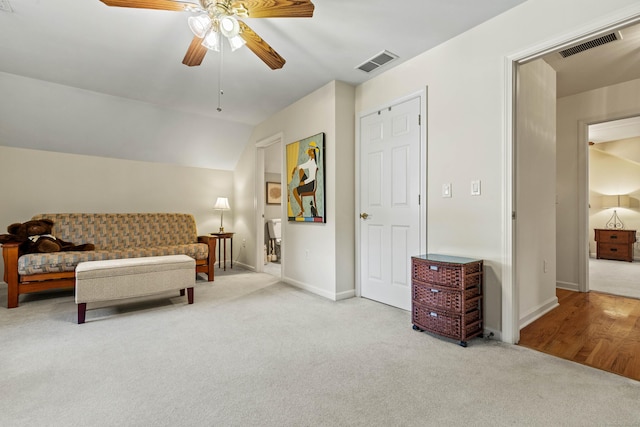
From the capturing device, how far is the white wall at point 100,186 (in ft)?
13.3

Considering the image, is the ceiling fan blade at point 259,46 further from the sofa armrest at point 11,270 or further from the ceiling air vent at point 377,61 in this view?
the sofa armrest at point 11,270

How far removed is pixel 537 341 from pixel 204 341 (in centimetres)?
255

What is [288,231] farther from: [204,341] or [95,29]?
[95,29]

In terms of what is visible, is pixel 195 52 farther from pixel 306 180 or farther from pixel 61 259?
pixel 61 259

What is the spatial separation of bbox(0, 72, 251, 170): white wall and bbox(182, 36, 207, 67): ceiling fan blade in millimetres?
2382

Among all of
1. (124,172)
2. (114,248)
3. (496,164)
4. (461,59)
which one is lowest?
(114,248)

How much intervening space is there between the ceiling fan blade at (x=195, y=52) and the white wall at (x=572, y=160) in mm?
4484

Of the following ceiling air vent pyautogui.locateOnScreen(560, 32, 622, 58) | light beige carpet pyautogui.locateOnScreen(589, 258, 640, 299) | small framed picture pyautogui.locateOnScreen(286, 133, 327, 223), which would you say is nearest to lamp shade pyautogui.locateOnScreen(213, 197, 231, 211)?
small framed picture pyautogui.locateOnScreen(286, 133, 327, 223)

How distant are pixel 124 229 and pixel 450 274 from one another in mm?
4546

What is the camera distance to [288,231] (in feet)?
14.1

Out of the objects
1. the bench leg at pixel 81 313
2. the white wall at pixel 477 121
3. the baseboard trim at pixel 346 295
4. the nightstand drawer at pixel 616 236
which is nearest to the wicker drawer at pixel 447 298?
the white wall at pixel 477 121

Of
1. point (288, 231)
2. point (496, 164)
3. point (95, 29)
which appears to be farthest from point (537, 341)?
point (95, 29)

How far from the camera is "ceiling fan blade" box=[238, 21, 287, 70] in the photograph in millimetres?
2057

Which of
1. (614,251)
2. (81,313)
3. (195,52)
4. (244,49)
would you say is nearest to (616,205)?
(614,251)
